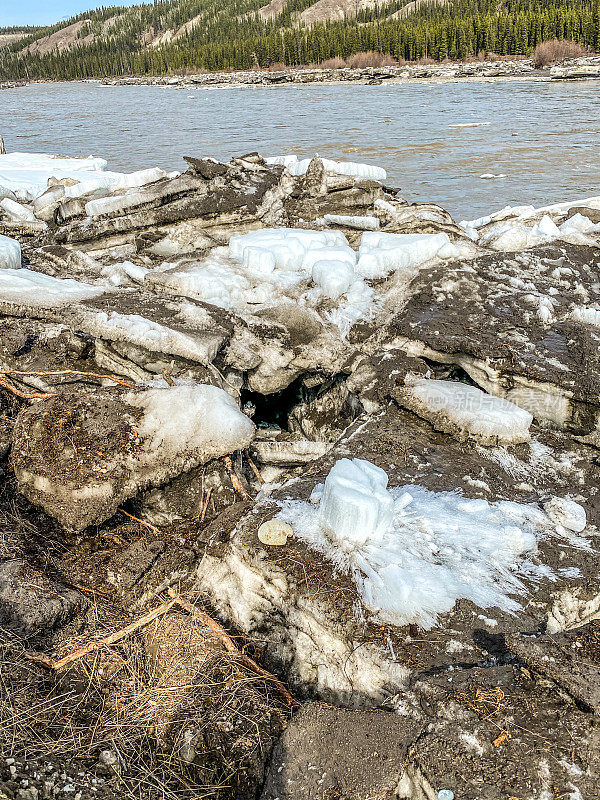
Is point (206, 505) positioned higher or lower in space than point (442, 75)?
lower

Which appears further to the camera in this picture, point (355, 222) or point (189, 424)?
point (355, 222)

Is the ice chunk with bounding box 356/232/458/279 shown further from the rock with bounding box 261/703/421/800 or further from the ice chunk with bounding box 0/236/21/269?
the rock with bounding box 261/703/421/800

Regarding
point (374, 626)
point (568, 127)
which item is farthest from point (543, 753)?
point (568, 127)

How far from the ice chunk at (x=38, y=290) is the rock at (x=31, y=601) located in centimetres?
267

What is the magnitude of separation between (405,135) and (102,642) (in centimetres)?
1875

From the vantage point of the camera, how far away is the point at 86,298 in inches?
210

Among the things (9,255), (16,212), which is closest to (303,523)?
(9,255)

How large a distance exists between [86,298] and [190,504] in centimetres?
249

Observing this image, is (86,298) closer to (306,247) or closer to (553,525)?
(306,247)

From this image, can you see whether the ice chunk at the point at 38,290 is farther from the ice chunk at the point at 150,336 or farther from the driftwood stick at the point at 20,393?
the driftwood stick at the point at 20,393

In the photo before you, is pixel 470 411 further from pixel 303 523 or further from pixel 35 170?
pixel 35 170

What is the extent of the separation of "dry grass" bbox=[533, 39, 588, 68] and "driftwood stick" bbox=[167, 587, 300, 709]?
171 feet

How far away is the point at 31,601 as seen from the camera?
2.86 m

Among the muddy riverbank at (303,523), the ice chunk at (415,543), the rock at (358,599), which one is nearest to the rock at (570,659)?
the muddy riverbank at (303,523)
